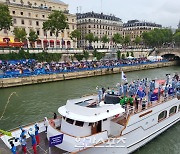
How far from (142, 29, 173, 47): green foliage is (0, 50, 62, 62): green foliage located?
53.1m

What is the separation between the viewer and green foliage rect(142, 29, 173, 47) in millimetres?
89306

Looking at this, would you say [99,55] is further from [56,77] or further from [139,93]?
[139,93]

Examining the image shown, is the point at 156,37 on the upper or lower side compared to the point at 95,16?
lower

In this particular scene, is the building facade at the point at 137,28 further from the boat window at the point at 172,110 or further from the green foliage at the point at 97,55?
the boat window at the point at 172,110

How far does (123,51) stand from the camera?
66.2m

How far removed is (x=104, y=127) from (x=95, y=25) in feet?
294

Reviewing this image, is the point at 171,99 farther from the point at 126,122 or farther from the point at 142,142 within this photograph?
the point at 126,122

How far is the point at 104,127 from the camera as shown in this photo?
1153 cm

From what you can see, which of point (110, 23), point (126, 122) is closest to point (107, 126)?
point (126, 122)

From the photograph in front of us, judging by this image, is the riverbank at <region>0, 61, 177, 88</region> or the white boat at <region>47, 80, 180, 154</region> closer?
the white boat at <region>47, 80, 180, 154</region>

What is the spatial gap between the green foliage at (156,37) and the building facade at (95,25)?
696 inches

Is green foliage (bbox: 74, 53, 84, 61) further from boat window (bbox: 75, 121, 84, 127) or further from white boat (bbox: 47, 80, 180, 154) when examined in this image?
boat window (bbox: 75, 121, 84, 127)

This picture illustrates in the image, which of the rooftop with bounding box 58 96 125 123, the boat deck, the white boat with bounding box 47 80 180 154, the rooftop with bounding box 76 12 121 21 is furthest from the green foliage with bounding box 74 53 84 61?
the rooftop with bounding box 76 12 121 21

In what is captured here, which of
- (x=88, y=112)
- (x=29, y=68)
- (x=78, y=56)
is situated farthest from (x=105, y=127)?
(x=78, y=56)
